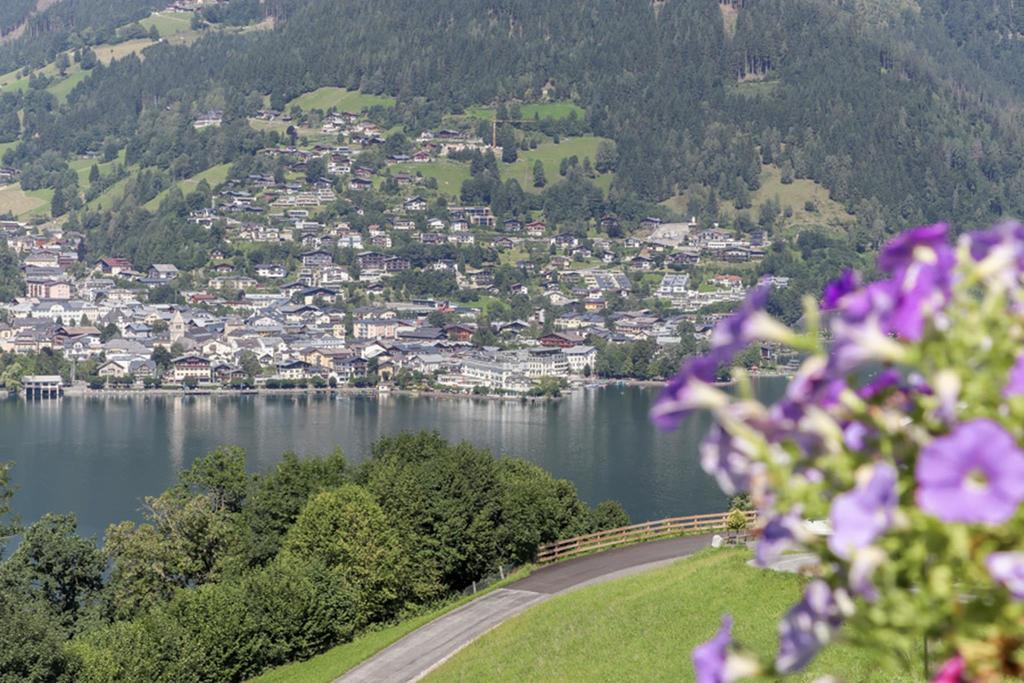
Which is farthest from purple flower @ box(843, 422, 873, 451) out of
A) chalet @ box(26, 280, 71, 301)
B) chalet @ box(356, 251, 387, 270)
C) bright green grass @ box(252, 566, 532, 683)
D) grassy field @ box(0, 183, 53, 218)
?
grassy field @ box(0, 183, 53, 218)

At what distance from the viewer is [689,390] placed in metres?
1.02

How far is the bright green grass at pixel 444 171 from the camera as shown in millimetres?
95750

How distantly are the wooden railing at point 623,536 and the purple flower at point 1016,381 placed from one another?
15.4m

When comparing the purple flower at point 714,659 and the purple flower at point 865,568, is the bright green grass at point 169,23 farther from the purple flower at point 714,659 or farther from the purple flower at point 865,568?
the purple flower at point 865,568

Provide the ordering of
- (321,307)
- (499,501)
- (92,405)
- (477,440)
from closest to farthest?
(499,501) → (477,440) → (92,405) → (321,307)

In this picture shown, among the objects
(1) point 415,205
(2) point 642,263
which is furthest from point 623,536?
(1) point 415,205

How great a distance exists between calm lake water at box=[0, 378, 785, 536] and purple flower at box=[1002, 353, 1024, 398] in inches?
1170

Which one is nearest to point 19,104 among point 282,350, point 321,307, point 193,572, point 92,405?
point 321,307

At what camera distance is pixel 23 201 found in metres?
98.8

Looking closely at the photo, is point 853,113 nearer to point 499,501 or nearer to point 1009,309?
point 499,501

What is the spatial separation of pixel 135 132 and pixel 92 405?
51.4 m

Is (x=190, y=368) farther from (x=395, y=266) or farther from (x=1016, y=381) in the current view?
(x=1016, y=381)

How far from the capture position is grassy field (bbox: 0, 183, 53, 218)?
317 feet

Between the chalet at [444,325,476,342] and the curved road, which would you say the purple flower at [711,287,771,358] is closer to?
the curved road
